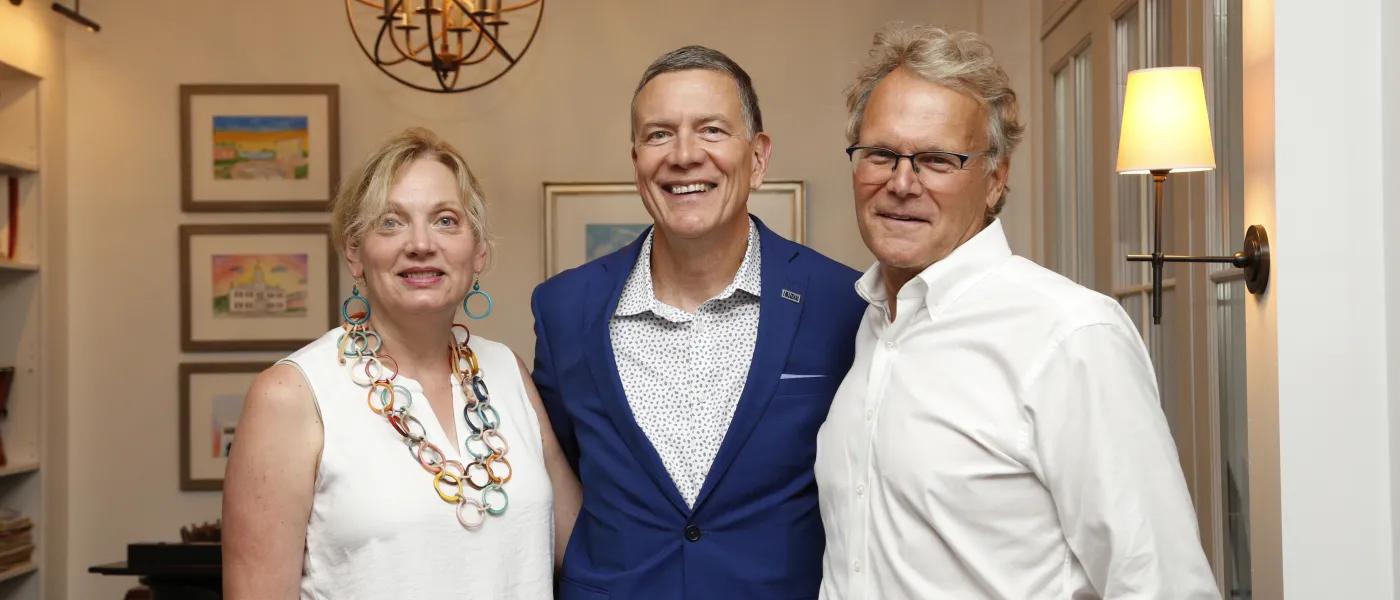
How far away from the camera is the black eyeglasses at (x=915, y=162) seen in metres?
1.64

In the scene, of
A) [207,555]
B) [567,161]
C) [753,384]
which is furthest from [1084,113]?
[207,555]

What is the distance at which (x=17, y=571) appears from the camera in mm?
4023

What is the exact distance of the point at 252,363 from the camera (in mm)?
4301

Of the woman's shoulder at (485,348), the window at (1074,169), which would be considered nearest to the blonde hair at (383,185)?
the woman's shoulder at (485,348)

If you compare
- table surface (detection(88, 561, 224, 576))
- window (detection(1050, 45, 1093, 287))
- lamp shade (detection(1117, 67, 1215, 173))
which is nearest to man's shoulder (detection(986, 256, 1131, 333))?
lamp shade (detection(1117, 67, 1215, 173))

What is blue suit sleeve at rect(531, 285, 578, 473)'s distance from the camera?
2.19 m

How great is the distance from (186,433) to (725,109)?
3016 mm

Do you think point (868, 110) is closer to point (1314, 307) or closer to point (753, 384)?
point (753, 384)

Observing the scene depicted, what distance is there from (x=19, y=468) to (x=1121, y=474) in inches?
152

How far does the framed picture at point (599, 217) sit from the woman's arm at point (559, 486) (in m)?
2.04

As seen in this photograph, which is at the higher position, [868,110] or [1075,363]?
[868,110]

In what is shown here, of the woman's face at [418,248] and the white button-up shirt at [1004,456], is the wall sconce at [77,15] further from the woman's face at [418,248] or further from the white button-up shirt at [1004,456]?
the white button-up shirt at [1004,456]

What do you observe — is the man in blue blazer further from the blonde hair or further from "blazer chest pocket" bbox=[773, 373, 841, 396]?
the blonde hair

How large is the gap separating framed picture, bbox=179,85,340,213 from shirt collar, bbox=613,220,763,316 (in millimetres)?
2371
